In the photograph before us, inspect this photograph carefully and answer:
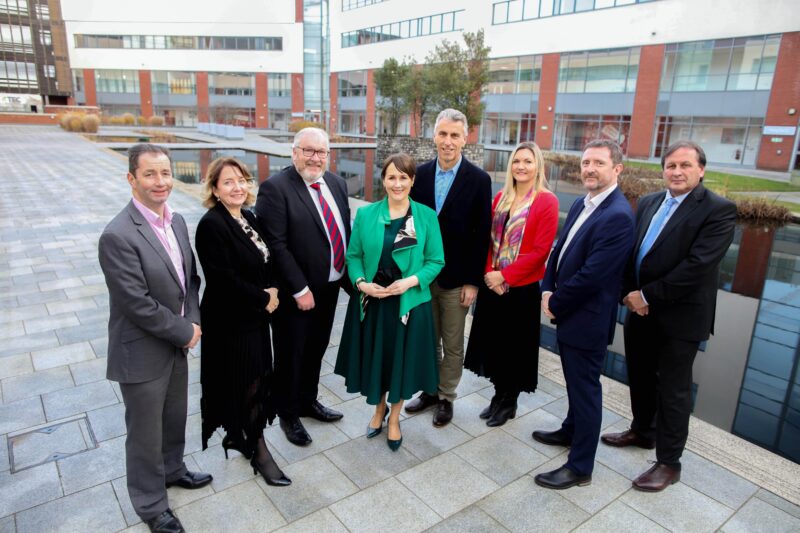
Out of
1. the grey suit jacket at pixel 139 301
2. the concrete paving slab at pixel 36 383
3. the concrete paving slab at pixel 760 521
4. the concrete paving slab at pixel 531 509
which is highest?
the grey suit jacket at pixel 139 301

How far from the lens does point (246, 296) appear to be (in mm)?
2967

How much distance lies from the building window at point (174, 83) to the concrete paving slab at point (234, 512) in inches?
2597

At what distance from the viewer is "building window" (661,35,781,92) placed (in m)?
26.6

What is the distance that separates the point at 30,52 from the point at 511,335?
81.0 meters

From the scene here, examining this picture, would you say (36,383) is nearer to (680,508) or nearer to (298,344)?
(298,344)

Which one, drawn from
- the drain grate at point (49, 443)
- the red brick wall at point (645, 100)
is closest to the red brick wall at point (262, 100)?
the red brick wall at point (645, 100)

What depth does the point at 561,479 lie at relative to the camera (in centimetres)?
322

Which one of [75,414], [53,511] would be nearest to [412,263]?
[53,511]

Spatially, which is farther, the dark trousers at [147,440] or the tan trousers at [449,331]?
the tan trousers at [449,331]

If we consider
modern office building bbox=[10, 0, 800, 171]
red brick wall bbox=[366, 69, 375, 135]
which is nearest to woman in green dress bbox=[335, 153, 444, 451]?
modern office building bbox=[10, 0, 800, 171]

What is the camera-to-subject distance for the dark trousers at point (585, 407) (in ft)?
10.6

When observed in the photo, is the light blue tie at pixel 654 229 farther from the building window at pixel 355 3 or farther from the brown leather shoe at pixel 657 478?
the building window at pixel 355 3

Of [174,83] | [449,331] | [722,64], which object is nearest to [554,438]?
[449,331]

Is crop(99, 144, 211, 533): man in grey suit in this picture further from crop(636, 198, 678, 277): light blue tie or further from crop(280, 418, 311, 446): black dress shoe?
crop(636, 198, 678, 277): light blue tie
